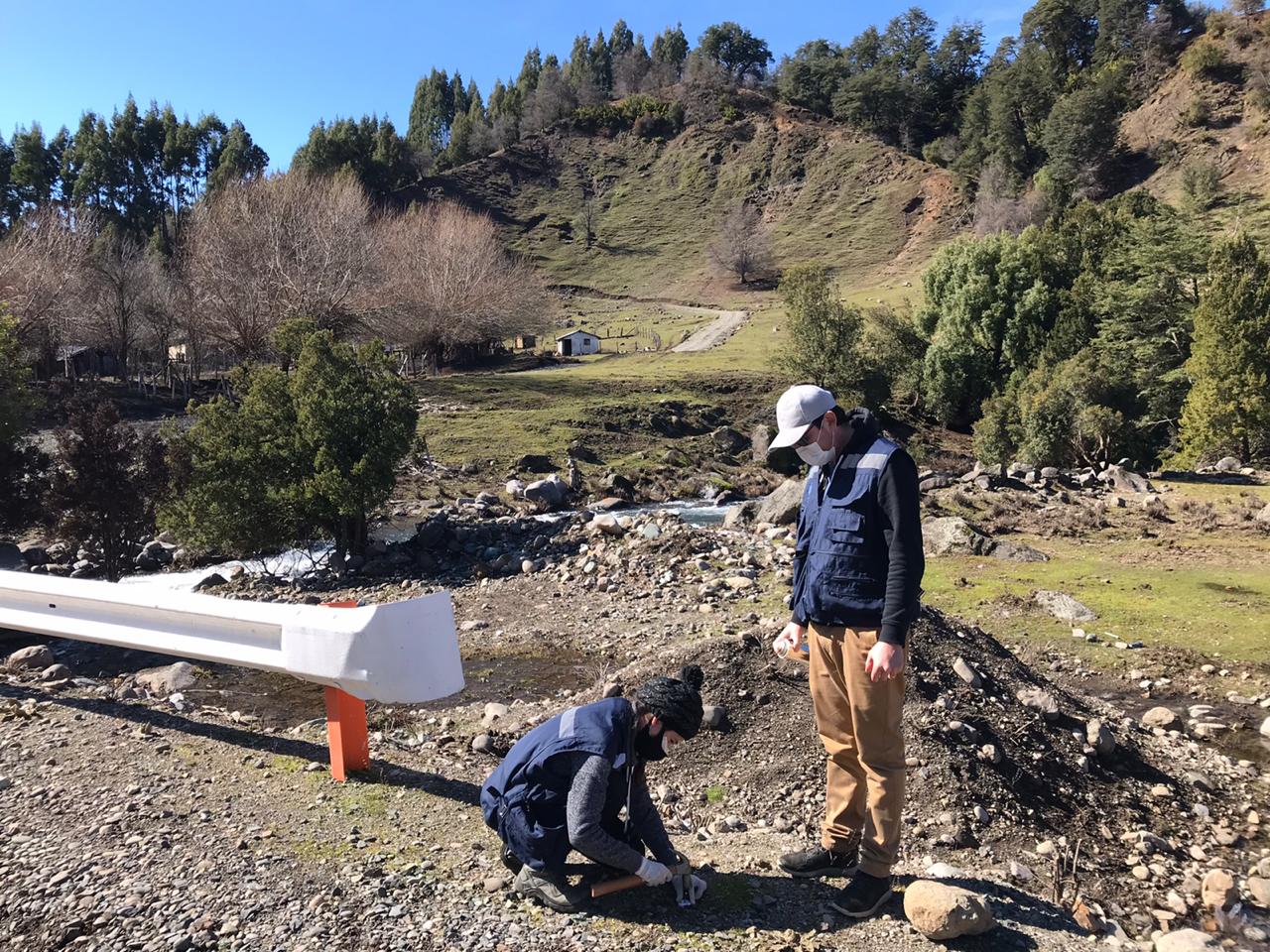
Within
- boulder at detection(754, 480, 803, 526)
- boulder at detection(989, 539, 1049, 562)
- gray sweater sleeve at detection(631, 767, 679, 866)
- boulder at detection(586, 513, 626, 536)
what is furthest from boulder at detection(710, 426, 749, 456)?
gray sweater sleeve at detection(631, 767, 679, 866)

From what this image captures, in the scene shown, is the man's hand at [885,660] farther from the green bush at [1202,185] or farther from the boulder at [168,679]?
the green bush at [1202,185]

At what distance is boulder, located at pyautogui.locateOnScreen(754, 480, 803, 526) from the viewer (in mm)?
17312

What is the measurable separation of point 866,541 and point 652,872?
1699 mm

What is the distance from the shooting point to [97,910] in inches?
143

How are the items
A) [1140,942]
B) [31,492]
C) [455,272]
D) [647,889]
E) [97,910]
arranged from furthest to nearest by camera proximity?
[455,272] < [31,492] < [1140,942] < [647,889] < [97,910]

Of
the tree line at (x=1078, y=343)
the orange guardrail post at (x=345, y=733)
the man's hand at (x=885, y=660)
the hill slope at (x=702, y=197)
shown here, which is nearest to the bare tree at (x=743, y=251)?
the hill slope at (x=702, y=197)

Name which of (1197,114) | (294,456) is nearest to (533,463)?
(294,456)

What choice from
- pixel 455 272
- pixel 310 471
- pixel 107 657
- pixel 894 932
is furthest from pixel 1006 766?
pixel 455 272

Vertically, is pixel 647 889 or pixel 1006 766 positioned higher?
pixel 647 889

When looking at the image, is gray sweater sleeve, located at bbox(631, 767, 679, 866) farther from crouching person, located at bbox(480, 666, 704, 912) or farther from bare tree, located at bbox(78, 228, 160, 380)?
bare tree, located at bbox(78, 228, 160, 380)

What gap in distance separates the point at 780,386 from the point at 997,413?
12.6m

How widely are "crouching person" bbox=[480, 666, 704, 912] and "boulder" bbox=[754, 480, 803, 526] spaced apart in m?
13.6

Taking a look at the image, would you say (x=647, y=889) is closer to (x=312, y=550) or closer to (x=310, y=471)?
(x=310, y=471)

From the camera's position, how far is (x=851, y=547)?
3836mm
